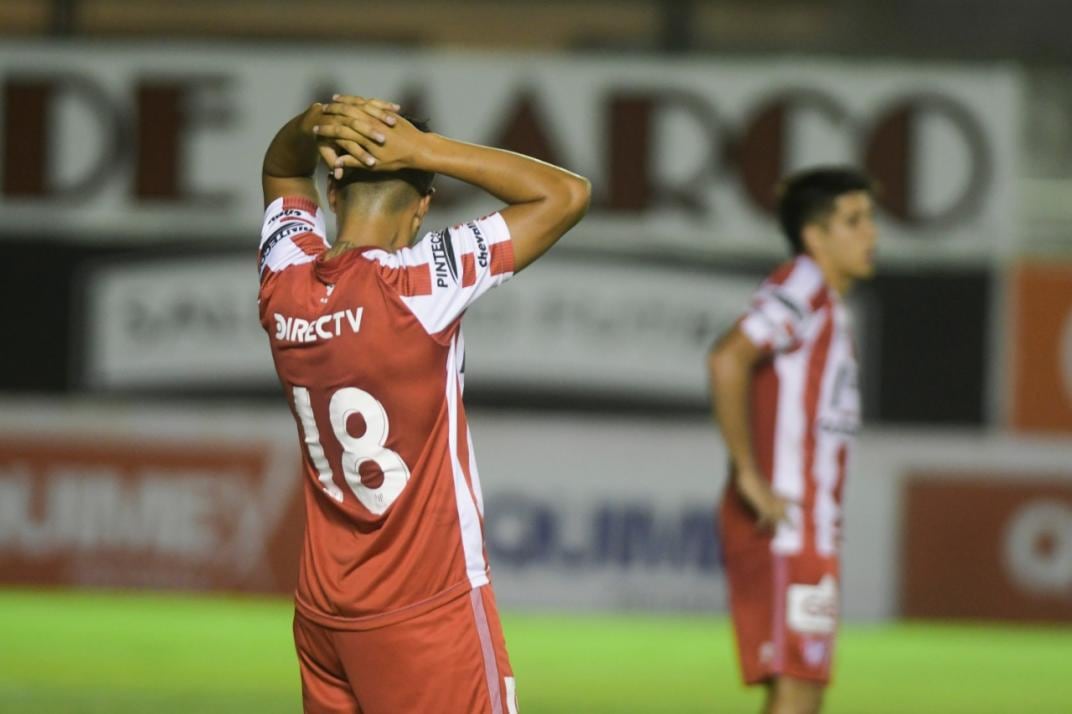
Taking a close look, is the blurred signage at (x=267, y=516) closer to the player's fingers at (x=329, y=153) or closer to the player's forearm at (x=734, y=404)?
the player's forearm at (x=734, y=404)

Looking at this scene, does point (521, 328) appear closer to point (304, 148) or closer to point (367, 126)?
point (304, 148)

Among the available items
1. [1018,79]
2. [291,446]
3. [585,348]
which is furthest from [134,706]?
[1018,79]

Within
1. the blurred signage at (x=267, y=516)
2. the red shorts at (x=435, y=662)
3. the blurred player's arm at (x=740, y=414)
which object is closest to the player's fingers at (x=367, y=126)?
the red shorts at (x=435, y=662)

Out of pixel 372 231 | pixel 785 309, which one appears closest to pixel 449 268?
pixel 372 231

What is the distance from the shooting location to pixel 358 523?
3.12m

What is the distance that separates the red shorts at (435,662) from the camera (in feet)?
10.0

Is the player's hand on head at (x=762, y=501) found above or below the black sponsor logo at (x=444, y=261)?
below

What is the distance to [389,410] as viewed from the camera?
3.06 metres

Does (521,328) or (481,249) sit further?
(521,328)

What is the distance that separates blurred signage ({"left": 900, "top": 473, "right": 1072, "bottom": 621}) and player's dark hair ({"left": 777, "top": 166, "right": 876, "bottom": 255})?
5761 mm

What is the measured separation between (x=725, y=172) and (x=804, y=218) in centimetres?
562

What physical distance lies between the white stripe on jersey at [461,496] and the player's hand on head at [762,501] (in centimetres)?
174

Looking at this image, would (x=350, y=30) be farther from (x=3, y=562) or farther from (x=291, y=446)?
(x=3, y=562)

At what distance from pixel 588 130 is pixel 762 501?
6.24 m
